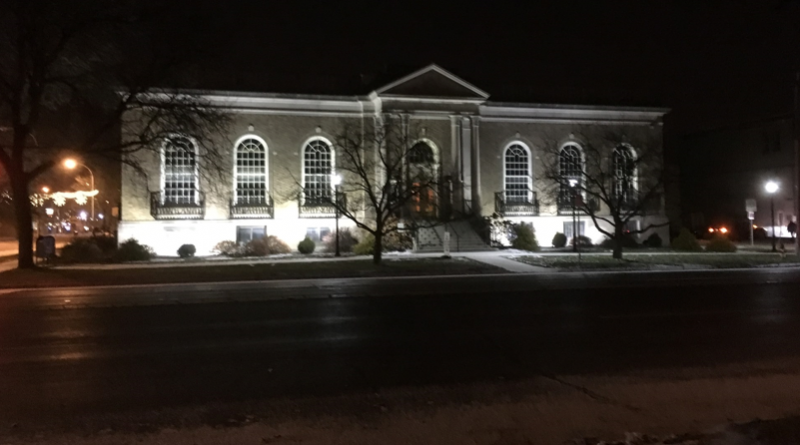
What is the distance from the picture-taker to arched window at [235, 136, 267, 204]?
38000 millimetres

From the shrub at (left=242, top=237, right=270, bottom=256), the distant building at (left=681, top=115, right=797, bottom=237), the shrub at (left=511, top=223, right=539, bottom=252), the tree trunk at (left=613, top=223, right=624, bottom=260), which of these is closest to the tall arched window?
the shrub at (left=511, top=223, right=539, bottom=252)

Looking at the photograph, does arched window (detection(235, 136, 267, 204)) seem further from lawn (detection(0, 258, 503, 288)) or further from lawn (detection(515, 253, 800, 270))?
lawn (detection(515, 253, 800, 270))

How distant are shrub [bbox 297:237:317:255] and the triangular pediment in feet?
30.6

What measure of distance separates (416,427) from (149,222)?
1279 inches

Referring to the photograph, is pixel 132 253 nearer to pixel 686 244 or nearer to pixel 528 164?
pixel 528 164

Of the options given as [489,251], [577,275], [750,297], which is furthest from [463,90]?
[750,297]

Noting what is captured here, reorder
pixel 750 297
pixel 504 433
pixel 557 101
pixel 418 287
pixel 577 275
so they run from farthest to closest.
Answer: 1. pixel 557 101
2. pixel 577 275
3. pixel 418 287
4. pixel 750 297
5. pixel 504 433

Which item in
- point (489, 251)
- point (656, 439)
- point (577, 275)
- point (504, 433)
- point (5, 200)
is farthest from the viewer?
point (5, 200)

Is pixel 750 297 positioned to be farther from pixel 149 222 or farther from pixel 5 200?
pixel 5 200

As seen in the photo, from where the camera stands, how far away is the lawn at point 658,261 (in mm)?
27344

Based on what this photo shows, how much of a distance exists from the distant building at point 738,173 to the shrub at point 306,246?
33.3 meters

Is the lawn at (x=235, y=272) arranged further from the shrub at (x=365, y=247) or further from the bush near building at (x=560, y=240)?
the bush near building at (x=560, y=240)

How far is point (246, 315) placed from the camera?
47.4ft

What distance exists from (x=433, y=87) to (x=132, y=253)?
Answer: 18455 millimetres
